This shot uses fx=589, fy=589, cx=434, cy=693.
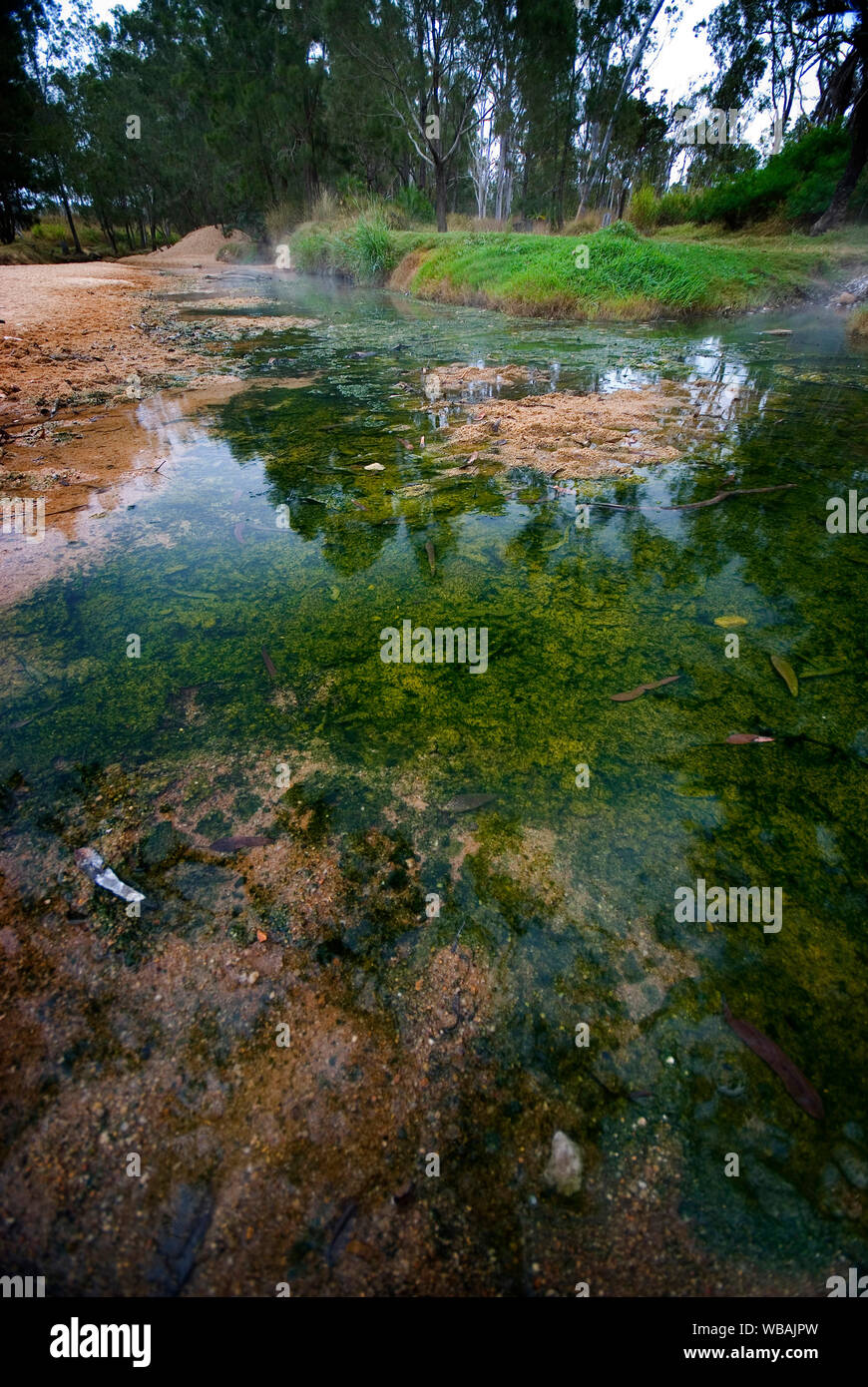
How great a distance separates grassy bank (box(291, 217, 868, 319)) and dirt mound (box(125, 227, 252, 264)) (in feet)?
66.8

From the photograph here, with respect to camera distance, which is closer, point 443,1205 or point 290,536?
point 443,1205

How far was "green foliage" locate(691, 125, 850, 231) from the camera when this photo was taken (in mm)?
11914

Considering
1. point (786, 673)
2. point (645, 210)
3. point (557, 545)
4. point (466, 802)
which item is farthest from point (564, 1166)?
point (645, 210)

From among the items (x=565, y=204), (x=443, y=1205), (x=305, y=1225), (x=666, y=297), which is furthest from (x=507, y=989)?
(x=565, y=204)

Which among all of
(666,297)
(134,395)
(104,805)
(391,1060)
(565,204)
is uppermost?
(565,204)

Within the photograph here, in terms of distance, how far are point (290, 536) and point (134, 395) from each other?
3316 mm

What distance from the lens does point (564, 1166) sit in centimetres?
98

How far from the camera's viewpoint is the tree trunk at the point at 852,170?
428 inches

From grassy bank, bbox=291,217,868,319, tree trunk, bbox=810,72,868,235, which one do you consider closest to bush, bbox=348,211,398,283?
grassy bank, bbox=291,217,868,319

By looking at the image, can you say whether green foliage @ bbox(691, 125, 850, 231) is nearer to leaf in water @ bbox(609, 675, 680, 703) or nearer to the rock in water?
leaf in water @ bbox(609, 675, 680, 703)

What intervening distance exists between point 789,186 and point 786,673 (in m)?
16.1

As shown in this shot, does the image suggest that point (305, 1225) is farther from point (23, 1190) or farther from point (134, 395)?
point (134, 395)

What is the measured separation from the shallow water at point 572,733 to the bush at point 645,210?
14.7 metres
